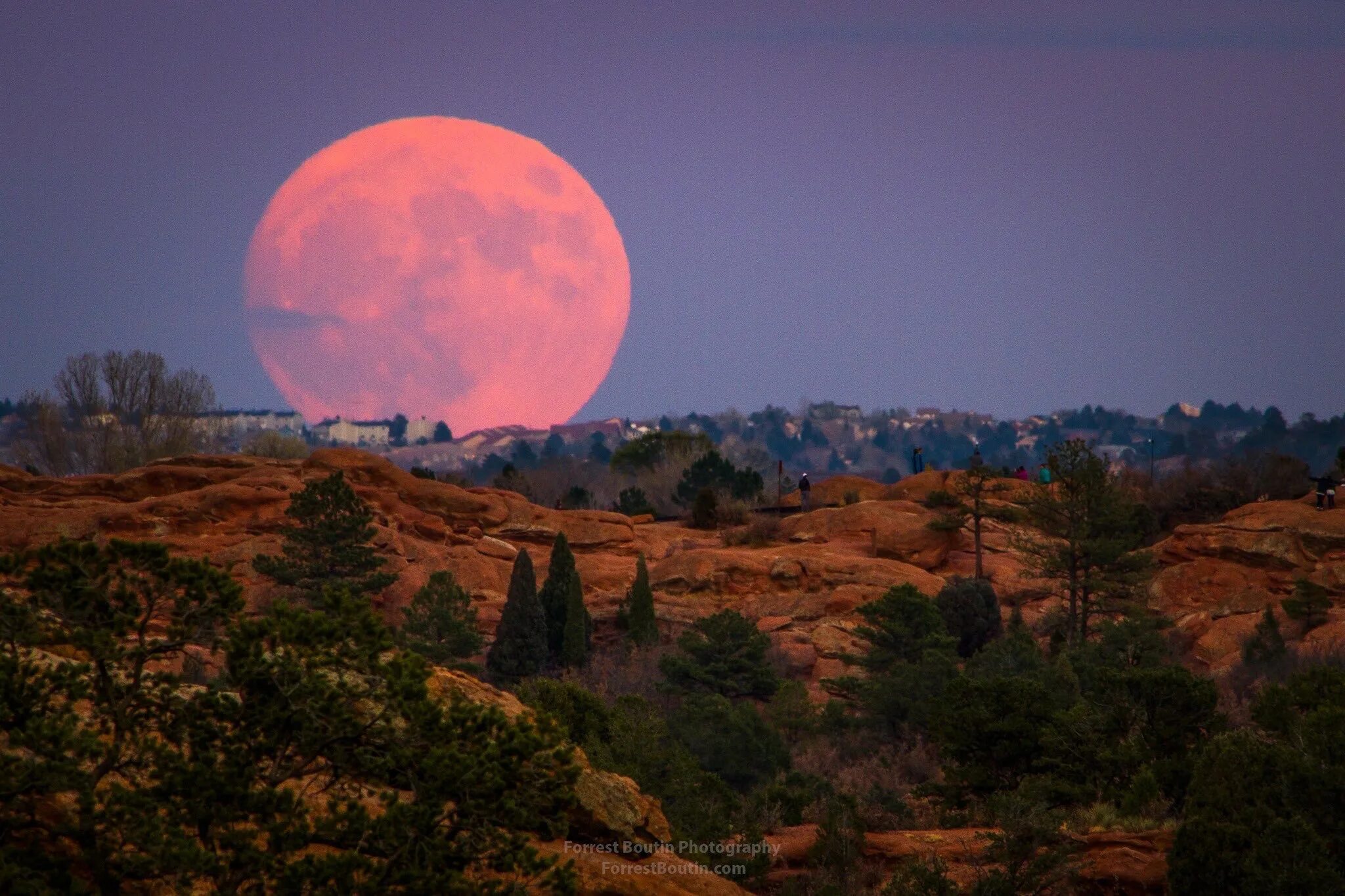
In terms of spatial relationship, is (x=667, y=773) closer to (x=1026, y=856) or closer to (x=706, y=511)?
(x=1026, y=856)

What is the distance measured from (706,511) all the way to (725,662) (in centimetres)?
2290

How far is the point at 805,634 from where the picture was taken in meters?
43.8

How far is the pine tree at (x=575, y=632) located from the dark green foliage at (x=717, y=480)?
85.9ft

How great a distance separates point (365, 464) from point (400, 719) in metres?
41.0

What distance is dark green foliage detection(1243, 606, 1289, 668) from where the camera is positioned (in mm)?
35438

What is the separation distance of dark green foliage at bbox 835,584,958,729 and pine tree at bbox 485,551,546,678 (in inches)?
379

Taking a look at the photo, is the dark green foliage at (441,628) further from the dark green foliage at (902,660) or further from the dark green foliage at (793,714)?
the dark green foliage at (902,660)

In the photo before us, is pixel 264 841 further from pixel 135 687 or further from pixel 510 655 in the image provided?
pixel 510 655

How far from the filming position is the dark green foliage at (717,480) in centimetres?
7000

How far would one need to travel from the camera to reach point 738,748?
2692cm

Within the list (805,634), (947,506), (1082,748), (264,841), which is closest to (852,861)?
(1082,748)

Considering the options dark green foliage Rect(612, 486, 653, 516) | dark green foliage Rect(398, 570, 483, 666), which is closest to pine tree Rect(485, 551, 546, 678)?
dark green foliage Rect(398, 570, 483, 666)

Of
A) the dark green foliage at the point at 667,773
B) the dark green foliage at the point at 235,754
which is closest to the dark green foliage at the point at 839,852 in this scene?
the dark green foliage at the point at 667,773

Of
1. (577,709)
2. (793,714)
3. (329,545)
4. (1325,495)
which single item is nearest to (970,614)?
(793,714)
